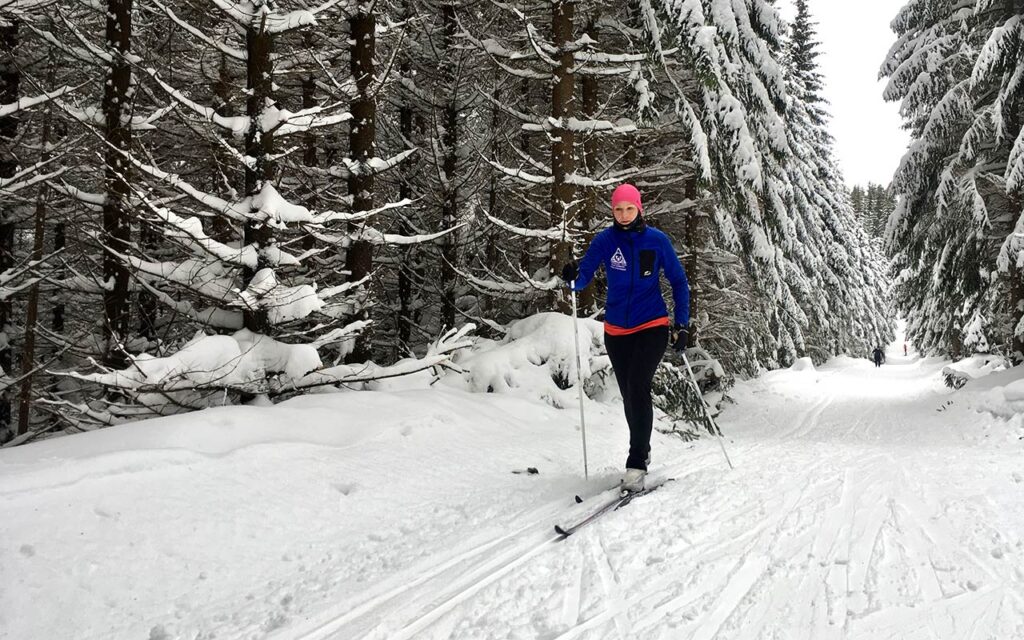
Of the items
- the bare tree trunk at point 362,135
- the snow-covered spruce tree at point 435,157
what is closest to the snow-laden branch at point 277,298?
the bare tree trunk at point 362,135

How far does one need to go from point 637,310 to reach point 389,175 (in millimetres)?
7236

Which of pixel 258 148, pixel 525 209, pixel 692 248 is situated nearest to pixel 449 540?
pixel 258 148

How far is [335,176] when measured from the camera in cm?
784

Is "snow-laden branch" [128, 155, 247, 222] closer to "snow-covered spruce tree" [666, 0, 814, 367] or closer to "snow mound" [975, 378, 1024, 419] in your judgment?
"snow-covered spruce tree" [666, 0, 814, 367]

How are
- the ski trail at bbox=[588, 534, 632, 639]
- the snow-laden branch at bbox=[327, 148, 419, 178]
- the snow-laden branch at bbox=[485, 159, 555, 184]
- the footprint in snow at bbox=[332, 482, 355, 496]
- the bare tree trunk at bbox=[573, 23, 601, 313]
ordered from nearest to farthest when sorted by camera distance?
the ski trail at bbox=[588, 534, 632, 639] → the footprint in snow at bbox=[332, 482, 355, 496] → the snow-laden branch at bbox=[327, 148, 419, 178] → the snow-laden branch at bbox=[485, 159, 555, 184] → the bare tree trunk at bbox=[573, 23, 601, 313]

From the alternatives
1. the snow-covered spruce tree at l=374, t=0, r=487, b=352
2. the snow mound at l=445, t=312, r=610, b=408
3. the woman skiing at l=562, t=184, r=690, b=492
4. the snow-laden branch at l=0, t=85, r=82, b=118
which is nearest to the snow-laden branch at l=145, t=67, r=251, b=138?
the snow-laden branch at l=0, t=85, r=82, b=118

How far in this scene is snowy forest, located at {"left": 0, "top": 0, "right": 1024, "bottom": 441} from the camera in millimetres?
5352

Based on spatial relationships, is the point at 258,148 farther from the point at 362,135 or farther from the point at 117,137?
the point at 117,137

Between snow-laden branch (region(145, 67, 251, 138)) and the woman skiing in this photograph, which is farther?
snow-laden branch (region(145, 67, 251, 138))

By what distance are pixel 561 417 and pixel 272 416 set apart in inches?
143

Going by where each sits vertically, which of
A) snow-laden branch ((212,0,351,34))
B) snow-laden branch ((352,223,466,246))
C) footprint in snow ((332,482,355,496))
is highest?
snow-laden branch ((212,0,351,34))

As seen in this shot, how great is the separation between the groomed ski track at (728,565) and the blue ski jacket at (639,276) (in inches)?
54.1

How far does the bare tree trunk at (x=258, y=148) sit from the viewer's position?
5.35 metres

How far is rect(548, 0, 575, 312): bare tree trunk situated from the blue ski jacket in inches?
149
